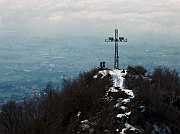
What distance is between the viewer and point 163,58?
517ft

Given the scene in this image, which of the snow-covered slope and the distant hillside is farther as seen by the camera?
the distant hillside

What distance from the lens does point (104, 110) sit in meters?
25.4

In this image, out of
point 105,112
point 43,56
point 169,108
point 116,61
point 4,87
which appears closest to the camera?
point 105,112

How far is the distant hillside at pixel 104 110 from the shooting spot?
77.5 feet

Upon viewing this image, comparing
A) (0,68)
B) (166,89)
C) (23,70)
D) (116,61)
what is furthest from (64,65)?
(166,89)

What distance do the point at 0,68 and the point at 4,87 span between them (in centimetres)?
4593

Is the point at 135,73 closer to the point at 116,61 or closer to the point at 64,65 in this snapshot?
the point at 116,61

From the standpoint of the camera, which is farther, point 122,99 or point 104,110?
point 122,99

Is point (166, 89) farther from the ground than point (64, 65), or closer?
farther from the ground

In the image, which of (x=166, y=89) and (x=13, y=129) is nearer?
(x=13, y=129)

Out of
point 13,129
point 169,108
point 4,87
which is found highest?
point 169,108

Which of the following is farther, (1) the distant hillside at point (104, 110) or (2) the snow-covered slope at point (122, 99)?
(1) the distant hillside at point (104, 110)

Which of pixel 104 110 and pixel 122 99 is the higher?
pixel 122 99

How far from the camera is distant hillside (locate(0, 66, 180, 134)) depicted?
2362 centimetres
